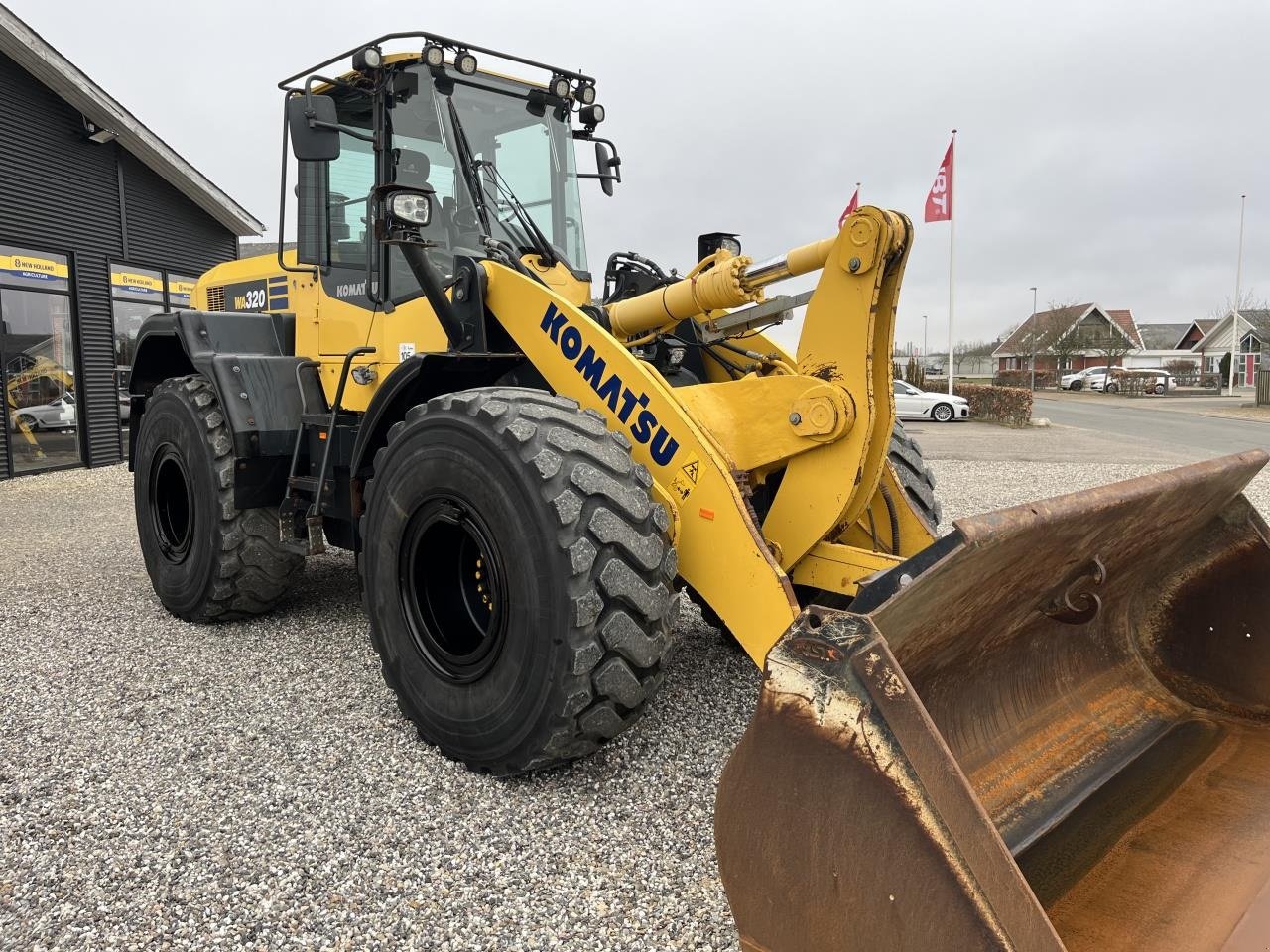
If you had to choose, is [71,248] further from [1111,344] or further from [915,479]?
[1111,344]

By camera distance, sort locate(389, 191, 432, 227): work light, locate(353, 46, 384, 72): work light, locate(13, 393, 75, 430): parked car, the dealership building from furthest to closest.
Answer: locate(13, 393, 75, 430): parked car
the dealership building
locate(353, 46, 384, 72): work light
locate(389, 191, 432, 227): work light

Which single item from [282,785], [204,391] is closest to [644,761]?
[282,785]

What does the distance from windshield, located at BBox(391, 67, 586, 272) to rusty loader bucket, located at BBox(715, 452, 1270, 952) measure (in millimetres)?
2829

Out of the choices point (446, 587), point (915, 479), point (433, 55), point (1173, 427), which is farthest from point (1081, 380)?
point (446, 587)

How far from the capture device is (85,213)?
12281 mm

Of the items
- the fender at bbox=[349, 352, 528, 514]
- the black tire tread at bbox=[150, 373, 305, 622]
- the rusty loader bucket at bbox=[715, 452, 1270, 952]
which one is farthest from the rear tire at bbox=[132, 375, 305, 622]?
the rusty loader bucket at bbox=[715, 452, 1270, 952]

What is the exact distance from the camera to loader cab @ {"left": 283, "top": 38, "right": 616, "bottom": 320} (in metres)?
4.17

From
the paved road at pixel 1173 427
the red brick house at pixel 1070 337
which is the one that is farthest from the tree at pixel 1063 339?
the paved road at pixel 1173 427

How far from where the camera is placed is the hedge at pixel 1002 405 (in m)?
22.8

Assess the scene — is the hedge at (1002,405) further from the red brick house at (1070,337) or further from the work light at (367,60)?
the red brick house at (1070,337)

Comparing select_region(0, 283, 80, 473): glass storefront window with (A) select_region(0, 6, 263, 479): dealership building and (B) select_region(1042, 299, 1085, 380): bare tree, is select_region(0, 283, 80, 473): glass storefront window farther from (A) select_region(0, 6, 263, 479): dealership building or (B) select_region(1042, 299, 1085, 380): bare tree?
(B) select_region(1042, 299, 1085, 380): bare tree

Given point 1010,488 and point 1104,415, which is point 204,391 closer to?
point 1010,488

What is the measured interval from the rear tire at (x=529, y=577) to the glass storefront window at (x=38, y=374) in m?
10.4

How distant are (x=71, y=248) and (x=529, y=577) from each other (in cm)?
1206
